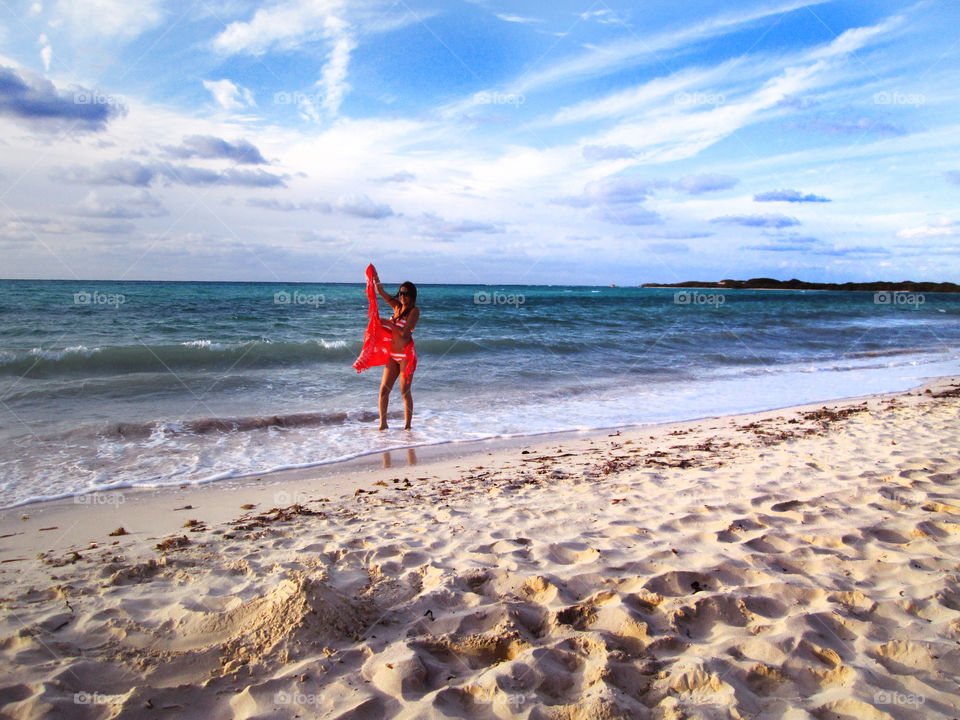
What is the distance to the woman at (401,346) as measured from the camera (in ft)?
27.0

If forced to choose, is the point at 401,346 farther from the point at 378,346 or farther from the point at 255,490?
the point at 255,490

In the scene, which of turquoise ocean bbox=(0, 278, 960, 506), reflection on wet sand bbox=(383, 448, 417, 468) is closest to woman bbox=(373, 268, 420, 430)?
turquoise ocean bbox=(0, 278, 960, 506)

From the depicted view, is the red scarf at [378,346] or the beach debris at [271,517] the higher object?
the red scarf at [378,346]

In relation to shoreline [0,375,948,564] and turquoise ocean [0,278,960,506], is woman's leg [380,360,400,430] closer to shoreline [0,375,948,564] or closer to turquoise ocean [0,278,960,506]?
turquoise ocean [0,278,960,506]

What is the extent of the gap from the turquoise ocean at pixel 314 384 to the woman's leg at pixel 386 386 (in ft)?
0.77

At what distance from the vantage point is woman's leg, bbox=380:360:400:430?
8.23m

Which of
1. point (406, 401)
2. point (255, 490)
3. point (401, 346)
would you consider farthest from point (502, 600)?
point (401, 346)

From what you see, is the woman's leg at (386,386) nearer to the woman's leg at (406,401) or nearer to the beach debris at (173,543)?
the woman's leg at (406,401)

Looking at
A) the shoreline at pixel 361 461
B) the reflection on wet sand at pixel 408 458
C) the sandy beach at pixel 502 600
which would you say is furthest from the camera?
the reflection on wet sand at pixel 408 458

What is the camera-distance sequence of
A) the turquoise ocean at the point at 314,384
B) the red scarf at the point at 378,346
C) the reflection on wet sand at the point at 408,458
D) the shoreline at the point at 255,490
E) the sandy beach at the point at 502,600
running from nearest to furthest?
the sandy beach at the point at 502,600, the shoreline at the point at 255,490, the reflection on wet sand at the point at 408,458, the turquoise ocean at the point at 314,384, the red scarf at the point at 378,346

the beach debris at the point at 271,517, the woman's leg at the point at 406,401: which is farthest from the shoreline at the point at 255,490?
the woman's leg at the point at 406,401

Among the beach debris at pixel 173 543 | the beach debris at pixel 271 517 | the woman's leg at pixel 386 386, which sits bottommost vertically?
the beach debris at pixel 271 517

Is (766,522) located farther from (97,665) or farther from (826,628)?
(97,665)

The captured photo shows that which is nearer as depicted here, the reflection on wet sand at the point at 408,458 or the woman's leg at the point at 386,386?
the reflection on wet sand at the point at 408,458
